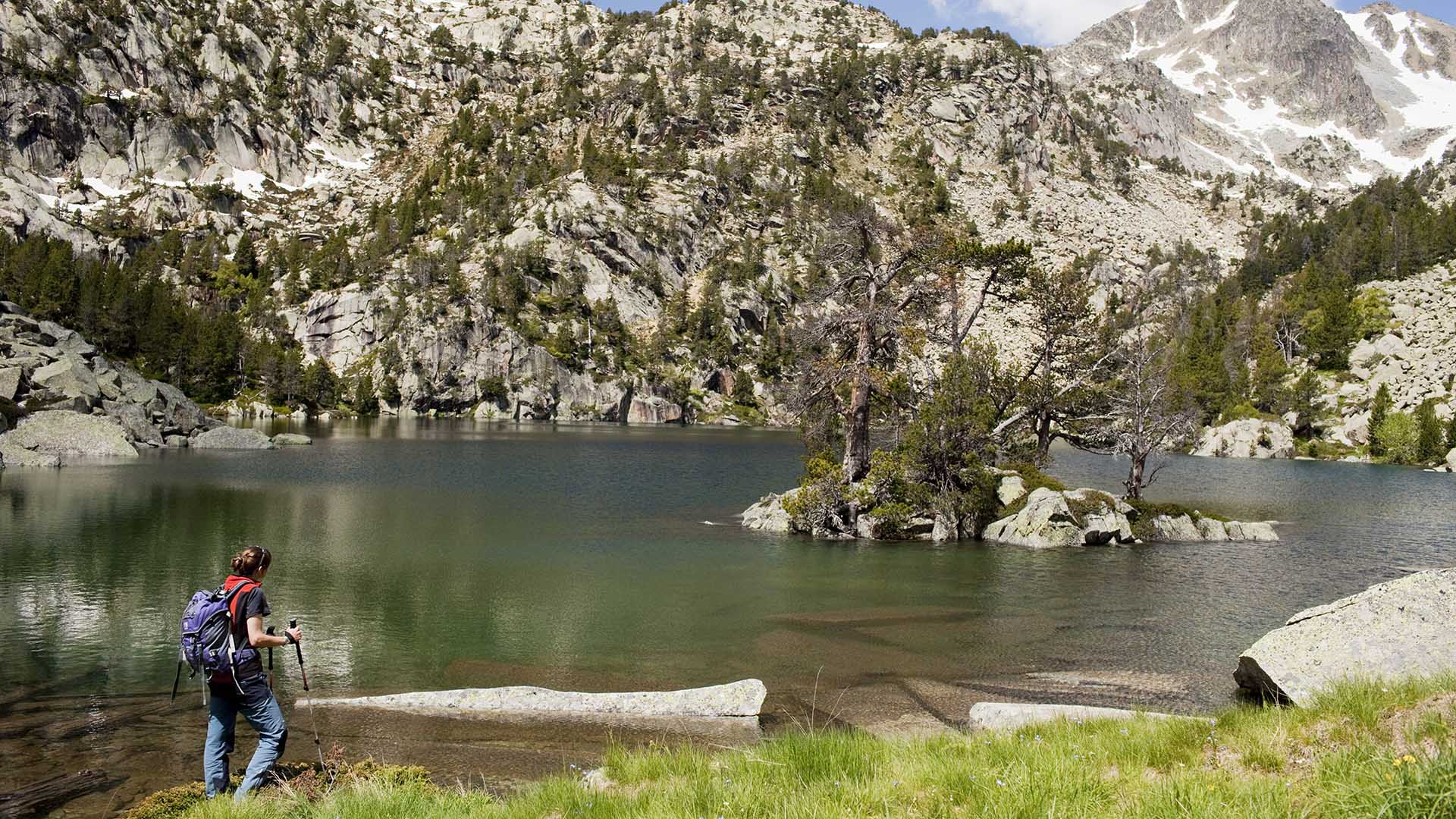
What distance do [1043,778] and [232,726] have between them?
8.79 metres

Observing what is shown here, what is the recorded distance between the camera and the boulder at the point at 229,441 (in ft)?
222

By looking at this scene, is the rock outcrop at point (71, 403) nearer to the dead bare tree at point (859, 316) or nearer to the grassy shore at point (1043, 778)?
the dead bare tree at point (859, 316)

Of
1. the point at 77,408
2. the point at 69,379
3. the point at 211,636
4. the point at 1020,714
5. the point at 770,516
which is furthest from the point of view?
the point at 69,379

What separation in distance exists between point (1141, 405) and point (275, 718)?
1594 inches

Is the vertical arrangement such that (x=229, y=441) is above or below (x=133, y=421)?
below

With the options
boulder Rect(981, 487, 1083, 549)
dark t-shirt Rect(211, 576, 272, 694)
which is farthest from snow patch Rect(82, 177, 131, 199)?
dark t-shirt Rect(211, 576, 272, 694)

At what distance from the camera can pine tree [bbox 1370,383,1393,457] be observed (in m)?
84.6

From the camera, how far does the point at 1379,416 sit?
86.6 metres

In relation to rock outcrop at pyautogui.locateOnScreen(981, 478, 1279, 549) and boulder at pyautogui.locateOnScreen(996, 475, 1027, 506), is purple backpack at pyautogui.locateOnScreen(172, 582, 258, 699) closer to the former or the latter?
rock outcrop at pyautogui.locateOnScreen(981, 478, 1279, 549)

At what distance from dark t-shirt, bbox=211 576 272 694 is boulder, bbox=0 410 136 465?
5686 centimetres

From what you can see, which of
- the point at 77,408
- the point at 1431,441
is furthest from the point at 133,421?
the point at 1431,441

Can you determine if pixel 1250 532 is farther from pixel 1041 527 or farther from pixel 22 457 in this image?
pixel 22 457

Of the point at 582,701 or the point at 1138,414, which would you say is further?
the point at 1138,414

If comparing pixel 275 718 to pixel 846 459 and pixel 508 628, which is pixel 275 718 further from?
pixel 846 459
